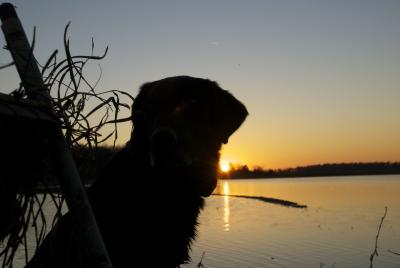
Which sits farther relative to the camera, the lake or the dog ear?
the lake

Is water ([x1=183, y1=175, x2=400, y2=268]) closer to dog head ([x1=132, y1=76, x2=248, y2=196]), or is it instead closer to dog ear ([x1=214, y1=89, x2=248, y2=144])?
dog ear ([x1=214, y1=89, x2=248, y2=144])

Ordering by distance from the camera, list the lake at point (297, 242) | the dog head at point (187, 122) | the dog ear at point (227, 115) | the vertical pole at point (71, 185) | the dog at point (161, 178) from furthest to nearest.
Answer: the lake at point (297, 242)
the dog ear at point (227, 115)
the dog head at point (187, 122)
the dog at point (161, 178)
the vertical pole at point (71, 185)

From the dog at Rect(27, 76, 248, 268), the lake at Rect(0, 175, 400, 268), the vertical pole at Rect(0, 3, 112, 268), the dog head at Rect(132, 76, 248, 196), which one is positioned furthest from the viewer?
the lake at Rect(0, 175, 400, 268)

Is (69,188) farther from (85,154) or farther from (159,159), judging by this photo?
(159,159)

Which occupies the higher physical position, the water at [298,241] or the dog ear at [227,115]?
the dog ear at [227,115]

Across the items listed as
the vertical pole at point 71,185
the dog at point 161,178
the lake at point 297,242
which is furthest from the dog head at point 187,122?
the lake at point 297,242

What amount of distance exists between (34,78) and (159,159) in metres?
2.13

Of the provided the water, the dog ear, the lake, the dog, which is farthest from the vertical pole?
the water

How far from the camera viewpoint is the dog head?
383cm

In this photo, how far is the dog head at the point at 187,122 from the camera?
3.83 metres

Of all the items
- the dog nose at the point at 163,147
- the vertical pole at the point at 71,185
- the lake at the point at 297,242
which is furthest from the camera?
the lake at the point at 297,242

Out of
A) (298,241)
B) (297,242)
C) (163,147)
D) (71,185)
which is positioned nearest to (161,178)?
(163,147)

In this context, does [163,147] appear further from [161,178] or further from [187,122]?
[187,122]

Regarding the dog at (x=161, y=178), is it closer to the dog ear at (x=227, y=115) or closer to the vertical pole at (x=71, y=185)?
the dog ear at (x=227, y=115)
